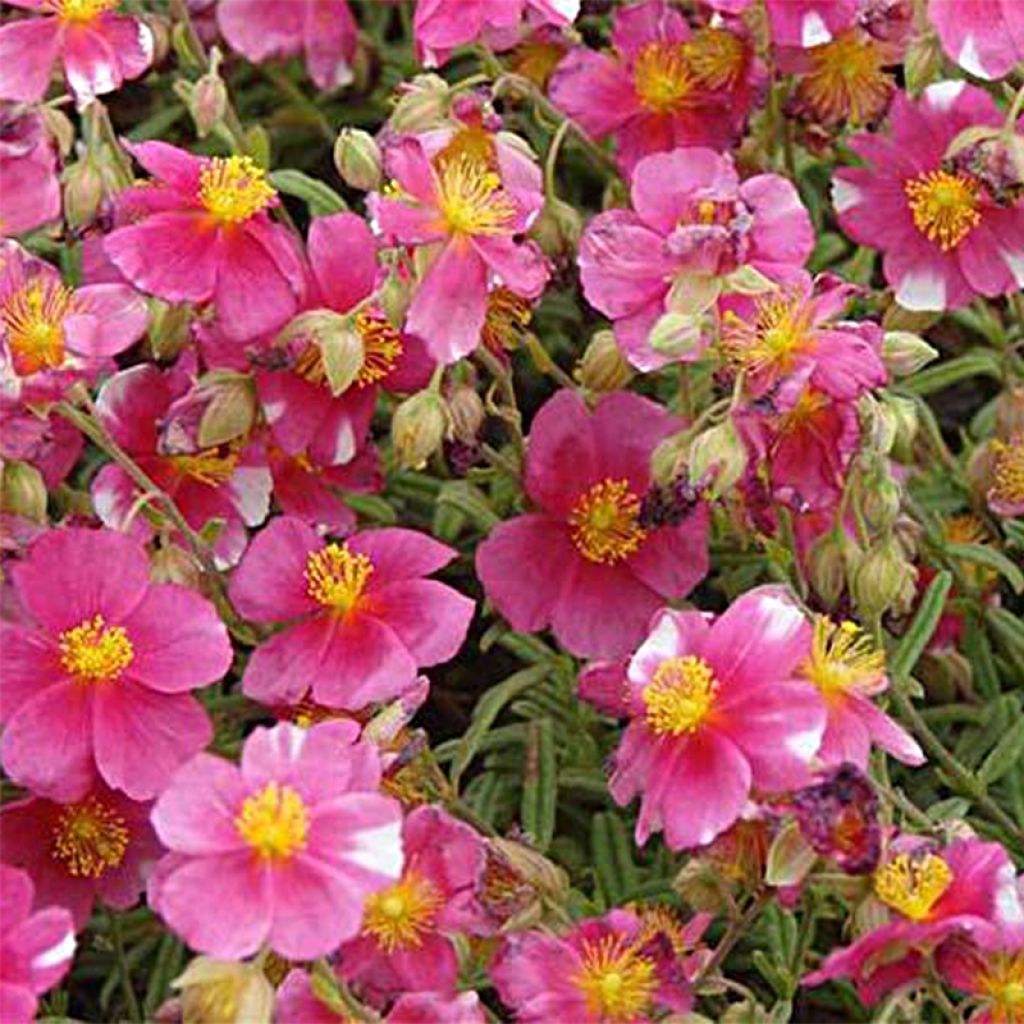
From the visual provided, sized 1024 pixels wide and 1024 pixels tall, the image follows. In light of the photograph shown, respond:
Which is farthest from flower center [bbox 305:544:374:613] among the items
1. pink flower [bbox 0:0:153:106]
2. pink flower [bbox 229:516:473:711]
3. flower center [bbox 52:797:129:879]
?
pink flower [bbox 0:0:153:106]

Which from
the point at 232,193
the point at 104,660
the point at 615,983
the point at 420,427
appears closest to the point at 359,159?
the point at 232,193

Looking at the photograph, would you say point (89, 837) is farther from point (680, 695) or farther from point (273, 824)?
point (680, 695)

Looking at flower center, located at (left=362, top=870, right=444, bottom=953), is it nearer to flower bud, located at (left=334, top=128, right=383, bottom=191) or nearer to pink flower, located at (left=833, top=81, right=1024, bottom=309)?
flower bud, located at (left=334, top=128, right=383, bottom=191)

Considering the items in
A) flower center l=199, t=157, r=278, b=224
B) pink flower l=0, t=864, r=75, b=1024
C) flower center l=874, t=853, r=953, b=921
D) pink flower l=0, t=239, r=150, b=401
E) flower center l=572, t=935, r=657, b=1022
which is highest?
flower center l=199, t=157, r=278, b=224

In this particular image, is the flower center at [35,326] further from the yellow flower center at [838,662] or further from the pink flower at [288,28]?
the pink flower at [288,28]

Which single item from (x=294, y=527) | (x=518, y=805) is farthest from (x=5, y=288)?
(x=518, y=805)

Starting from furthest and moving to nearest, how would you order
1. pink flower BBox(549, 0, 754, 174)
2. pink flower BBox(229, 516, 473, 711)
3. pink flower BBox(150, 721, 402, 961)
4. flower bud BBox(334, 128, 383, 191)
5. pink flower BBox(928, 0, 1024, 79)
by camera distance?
1. pink flower BBox(549, 0, 754, 174)
2. pink flower BBox(928, 0, 1024, 79)
3. flower bud BBox(334, 128, 383, 191)
4. pink flower BBox(229, 516, 473, 711)
5. pink flower BBox(150, 721, 402, 961)

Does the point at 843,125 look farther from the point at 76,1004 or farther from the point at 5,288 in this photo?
the point at 76,1004
